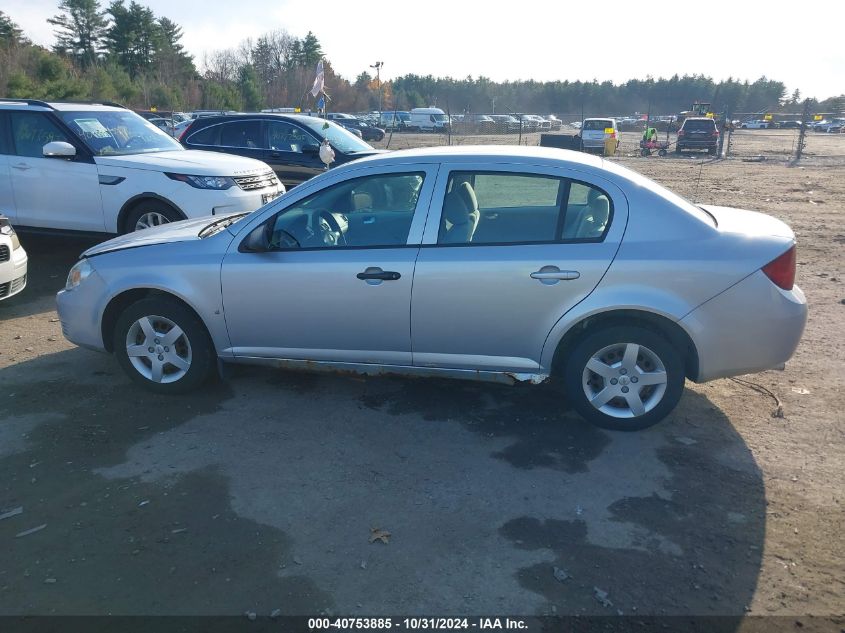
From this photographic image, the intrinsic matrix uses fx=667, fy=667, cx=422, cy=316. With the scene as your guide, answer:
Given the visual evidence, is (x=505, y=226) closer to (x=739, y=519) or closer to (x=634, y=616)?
(x=739, y=519)

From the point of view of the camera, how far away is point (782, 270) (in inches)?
157

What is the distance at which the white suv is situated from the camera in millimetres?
7832

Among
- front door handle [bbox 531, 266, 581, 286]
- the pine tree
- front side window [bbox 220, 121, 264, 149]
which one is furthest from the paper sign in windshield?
the pine tree

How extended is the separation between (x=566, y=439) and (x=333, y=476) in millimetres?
1486

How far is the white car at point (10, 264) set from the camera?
641 cm

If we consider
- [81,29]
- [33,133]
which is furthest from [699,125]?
[81,29]

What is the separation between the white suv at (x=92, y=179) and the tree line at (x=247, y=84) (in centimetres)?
2365

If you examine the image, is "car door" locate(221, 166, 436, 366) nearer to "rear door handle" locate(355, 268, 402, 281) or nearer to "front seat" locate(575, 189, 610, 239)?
"rear door handle" locate(355, 268, 402, 281)

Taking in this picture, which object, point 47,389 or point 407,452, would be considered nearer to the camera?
point 407,452

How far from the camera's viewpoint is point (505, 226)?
14.1 feet

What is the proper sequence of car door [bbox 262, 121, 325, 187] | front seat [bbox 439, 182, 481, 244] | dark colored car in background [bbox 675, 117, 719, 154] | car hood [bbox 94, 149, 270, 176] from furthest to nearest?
dark colored car in background [bbox 675, 117, 719, 154] < car door [bbox 262, 121, 325, 187] < car hood [bbox 94, 149, 270, 176] < front seat [bbox 439, 182, 481, 244]

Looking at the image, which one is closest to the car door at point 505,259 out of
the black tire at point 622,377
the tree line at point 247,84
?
the black tire at point 622,377

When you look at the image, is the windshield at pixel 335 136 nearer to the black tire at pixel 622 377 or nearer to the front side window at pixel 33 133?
the front side window at pixel 33 133

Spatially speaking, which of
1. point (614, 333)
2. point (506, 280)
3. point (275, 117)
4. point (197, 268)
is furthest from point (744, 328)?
point (275, 117)
